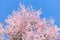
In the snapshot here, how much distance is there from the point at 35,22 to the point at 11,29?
702 millimetres

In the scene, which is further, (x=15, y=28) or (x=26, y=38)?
(x=15, y=28)

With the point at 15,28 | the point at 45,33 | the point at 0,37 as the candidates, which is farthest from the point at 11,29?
the point at 45,33

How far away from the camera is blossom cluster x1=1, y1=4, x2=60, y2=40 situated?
4.71 meters

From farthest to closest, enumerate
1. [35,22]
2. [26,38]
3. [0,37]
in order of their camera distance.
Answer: [0,37]
[35,22]
[26,38]

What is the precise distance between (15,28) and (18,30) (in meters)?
0.10

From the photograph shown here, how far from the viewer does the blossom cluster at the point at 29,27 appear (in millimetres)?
4711

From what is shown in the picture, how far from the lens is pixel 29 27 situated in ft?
16.0

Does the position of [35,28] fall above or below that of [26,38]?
above

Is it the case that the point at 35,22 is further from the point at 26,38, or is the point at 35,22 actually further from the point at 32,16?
the point at 26,38

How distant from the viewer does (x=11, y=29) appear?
5.09m

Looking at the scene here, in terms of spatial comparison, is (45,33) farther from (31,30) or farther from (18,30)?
(18,30)

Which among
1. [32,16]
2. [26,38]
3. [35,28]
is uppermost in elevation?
[32,16]

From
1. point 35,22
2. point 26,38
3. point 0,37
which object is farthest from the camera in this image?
point 0,37

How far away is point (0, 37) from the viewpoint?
17.5 ft
